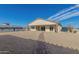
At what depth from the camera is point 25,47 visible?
277 inches

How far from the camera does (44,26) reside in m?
7.05

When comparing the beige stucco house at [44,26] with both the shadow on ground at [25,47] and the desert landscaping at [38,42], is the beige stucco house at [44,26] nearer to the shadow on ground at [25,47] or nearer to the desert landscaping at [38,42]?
the desert landscaping at [38,42]

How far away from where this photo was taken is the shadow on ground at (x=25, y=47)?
701cm

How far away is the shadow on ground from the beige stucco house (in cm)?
28

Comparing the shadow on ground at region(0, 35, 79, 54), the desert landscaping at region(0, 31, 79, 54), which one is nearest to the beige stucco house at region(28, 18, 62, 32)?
the desert landscaping at region(0, 31, 79, 54)

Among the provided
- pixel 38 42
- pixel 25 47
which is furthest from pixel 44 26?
pixel 25 47

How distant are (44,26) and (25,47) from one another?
57 cm

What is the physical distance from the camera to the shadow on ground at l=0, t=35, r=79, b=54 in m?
7.01

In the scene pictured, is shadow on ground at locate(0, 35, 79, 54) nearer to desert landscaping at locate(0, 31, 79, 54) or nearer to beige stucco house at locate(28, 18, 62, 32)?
desert landscaping at locate(0, 31, 79, 54)

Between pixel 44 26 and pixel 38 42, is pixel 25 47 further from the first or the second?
pixel 44 26

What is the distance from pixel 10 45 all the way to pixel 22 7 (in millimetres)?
807

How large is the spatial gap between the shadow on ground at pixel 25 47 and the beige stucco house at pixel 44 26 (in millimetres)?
275

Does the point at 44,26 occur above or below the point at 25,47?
above
